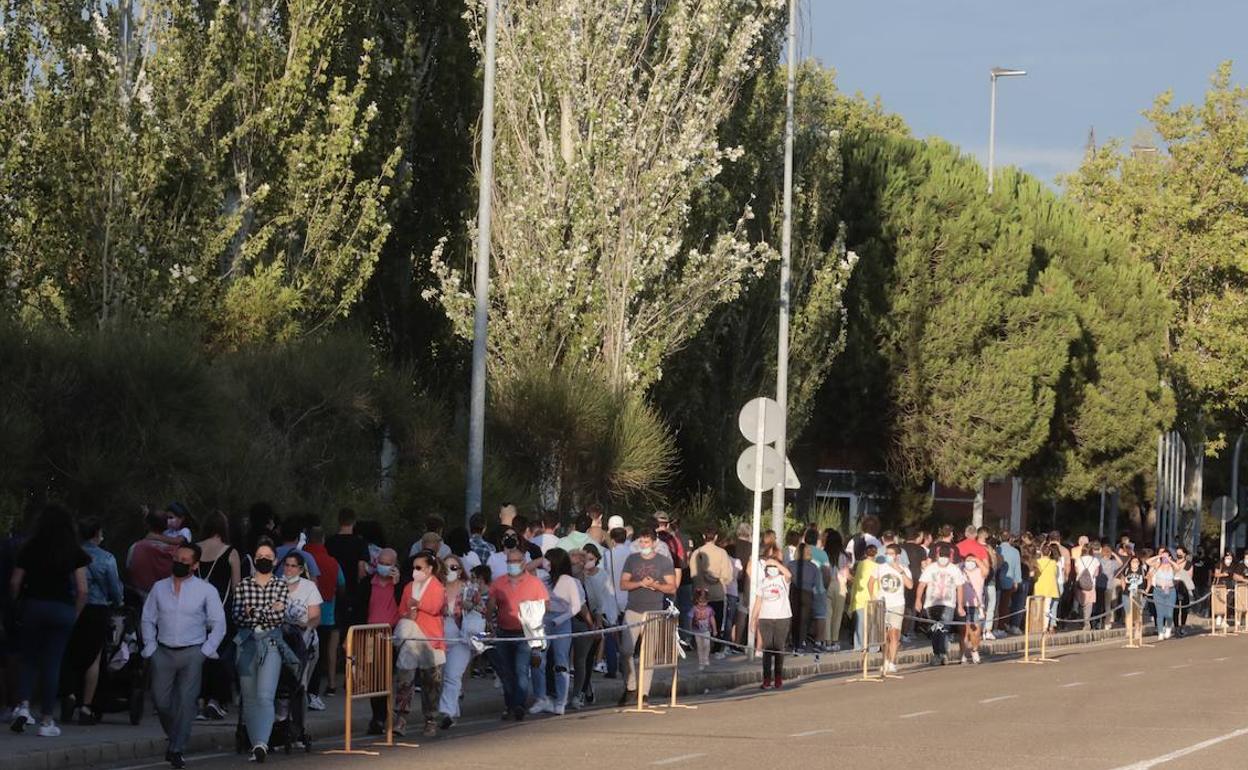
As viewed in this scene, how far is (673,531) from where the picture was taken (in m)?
25.7

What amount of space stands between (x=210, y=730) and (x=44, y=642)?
1551 millimetres

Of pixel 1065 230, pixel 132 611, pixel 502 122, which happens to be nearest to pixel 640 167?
pixel 502 122

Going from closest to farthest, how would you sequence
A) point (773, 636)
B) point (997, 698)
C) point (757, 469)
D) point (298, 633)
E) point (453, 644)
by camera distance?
point (298, 633) → point (453, 644) → point (997, 698) → point (773, 636) → point (757, 469)

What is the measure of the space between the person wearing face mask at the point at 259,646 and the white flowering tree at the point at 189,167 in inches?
450

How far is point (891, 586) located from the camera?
86.3 ft

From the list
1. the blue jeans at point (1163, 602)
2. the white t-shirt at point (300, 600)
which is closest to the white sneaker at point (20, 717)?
the white t-shirt at point (300, 600)

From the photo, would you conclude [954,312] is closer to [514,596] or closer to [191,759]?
[514,596]

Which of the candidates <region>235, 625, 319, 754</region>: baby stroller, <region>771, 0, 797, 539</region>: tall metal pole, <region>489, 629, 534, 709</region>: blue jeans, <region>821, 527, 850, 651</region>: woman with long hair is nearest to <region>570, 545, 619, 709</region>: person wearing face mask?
<region>489, 629, 534, 709</region>: blue jeans

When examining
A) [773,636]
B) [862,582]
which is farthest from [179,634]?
[862,582]

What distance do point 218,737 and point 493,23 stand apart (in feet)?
41.5

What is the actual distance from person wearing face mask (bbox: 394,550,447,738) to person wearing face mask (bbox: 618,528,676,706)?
4022 mm

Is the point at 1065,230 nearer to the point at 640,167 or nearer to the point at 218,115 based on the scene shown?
the point at 640,167

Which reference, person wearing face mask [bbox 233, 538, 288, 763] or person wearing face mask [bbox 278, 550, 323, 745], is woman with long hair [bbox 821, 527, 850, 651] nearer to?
person wearing face mask [bbox 278, 550, 323, 745]

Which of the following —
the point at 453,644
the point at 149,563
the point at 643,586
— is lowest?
the point at 453,644
